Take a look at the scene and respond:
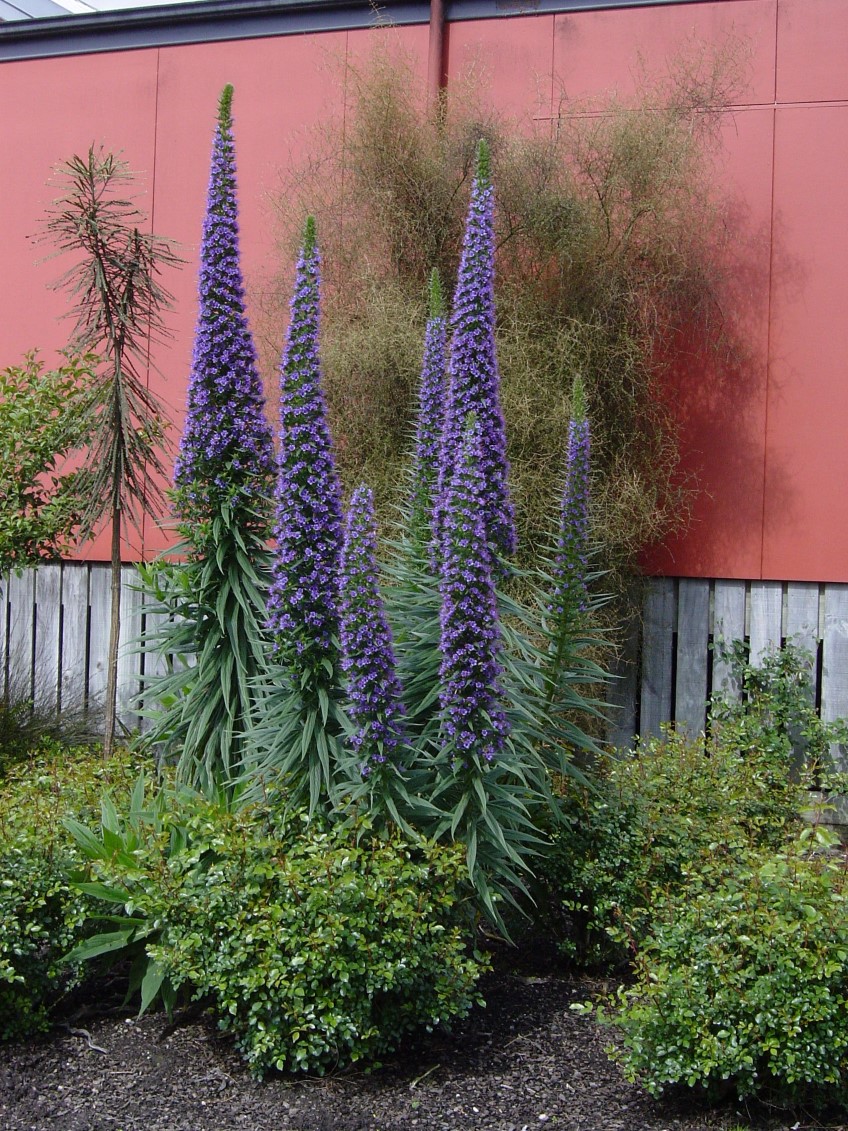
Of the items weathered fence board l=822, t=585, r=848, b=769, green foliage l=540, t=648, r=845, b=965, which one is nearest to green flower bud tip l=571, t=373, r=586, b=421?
green foliage l=540, t=648, r=845, b=965

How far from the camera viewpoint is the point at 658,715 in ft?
22.1

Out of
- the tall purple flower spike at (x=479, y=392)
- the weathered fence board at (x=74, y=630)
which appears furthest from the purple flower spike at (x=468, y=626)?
the weathered fence board at (x=74, y=630)

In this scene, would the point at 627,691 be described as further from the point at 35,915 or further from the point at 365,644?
the point at 35,915

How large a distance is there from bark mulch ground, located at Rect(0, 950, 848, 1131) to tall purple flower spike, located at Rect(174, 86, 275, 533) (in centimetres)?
178

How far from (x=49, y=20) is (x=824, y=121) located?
5.25 meters

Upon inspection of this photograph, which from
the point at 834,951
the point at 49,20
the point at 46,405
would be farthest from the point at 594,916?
the point at 49,20

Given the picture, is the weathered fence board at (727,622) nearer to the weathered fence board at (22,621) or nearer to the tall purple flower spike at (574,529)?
the tall purple flower spike at (574,529)

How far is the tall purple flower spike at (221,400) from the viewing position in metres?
4.23

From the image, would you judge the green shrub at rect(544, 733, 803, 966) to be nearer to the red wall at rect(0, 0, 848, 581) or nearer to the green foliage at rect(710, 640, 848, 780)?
the green foliage at rect(710, 640, 848, 780)

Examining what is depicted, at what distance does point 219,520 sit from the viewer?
4168 mm

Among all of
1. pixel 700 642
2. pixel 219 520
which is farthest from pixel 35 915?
pixel 700 642

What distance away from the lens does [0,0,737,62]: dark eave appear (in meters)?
6.94

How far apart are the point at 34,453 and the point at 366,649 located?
12.6 feet

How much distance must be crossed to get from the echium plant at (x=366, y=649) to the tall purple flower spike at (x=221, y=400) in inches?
38.8
